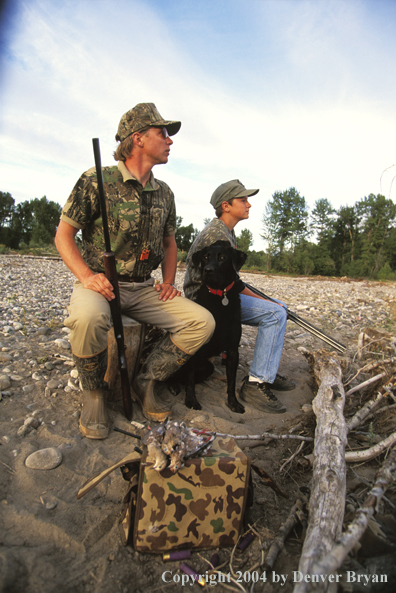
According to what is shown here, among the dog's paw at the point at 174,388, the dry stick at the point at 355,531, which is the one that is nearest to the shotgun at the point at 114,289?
the dog's paw at the point at 174,388

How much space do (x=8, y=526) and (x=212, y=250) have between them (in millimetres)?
2684

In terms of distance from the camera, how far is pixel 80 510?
1.91m

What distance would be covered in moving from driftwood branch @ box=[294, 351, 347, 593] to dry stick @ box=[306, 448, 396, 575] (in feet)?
0.20

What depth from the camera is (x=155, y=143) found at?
121 inches

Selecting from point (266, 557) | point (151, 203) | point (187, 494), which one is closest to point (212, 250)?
point (151, 203)

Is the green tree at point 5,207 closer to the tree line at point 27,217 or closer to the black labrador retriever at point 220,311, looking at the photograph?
the tree line at point 27,217

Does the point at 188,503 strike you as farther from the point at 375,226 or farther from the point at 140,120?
the point at 375,226

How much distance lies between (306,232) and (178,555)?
5035 centimetres

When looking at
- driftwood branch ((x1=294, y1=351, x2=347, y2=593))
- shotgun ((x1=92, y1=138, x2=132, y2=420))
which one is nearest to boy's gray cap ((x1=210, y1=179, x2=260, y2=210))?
shotgun ((x1=92, y1=138, x2=132, y2=420))

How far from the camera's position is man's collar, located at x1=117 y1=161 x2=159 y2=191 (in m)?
3.04

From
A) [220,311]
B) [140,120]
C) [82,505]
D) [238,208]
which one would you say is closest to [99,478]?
[82,505]

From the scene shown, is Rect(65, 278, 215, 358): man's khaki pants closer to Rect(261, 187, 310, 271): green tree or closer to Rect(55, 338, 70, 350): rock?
Rect(55, 338, 70, 350): rock

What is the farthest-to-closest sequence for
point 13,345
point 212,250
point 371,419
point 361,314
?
point 361,314, point 13,345, point 212,250, point 371,419

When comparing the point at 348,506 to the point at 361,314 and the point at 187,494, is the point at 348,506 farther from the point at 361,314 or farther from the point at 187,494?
the point at 361,314
